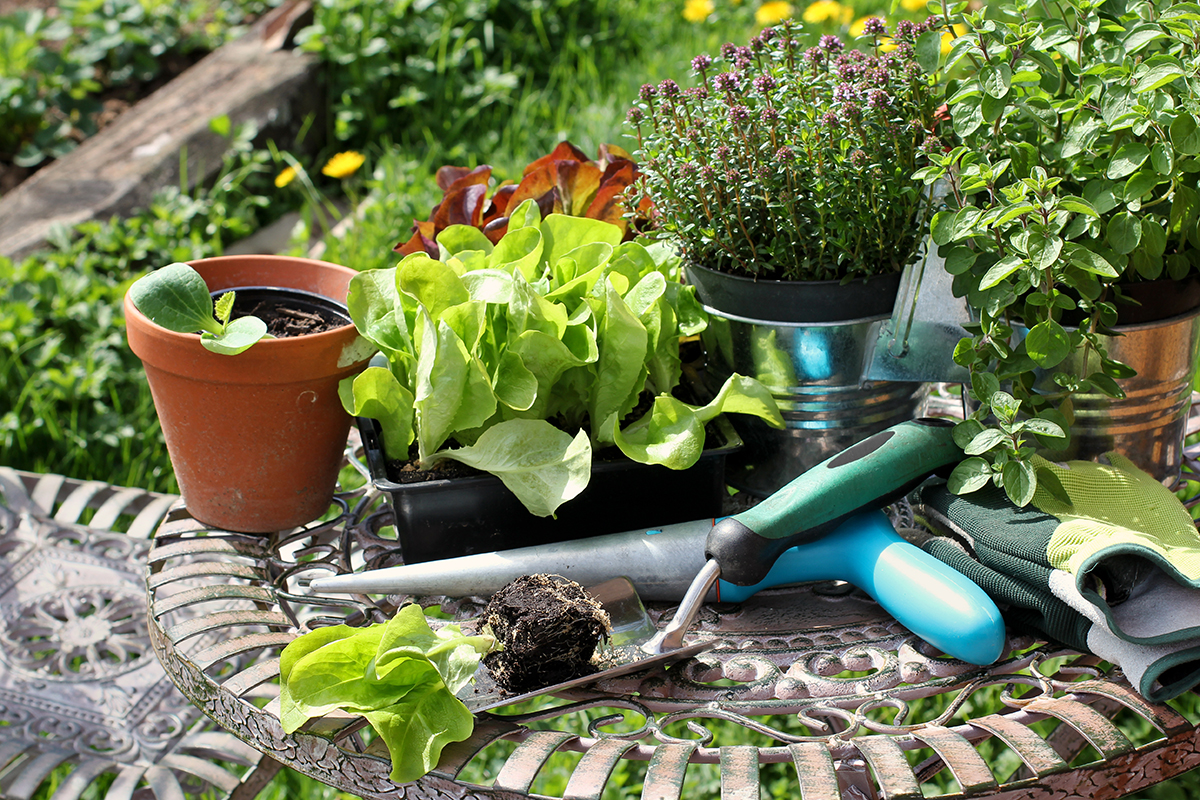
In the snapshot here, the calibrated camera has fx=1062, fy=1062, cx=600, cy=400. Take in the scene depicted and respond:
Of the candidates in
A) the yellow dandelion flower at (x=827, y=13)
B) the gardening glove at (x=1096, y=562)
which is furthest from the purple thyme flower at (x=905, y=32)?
the yellow dandelion flower at (x=827, y=13)

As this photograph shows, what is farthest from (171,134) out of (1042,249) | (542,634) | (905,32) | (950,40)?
(1042,249)

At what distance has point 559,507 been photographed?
110cm

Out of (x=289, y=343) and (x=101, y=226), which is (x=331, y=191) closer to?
(x=101, y=226)

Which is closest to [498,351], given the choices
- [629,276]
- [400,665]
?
[629,276]

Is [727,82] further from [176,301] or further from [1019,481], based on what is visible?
[176,301]

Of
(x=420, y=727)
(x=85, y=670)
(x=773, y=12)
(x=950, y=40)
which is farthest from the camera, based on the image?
(x=773, y=12)

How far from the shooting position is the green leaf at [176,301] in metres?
1.09

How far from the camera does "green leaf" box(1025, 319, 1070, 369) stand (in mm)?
945

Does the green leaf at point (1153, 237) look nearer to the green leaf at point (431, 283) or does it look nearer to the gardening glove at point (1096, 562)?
the gardening glove at point (1096, 562)

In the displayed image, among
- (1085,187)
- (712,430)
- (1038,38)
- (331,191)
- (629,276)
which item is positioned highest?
(1038,38)

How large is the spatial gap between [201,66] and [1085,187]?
117 inches

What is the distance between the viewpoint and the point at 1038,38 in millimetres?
990

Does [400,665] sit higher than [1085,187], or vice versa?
[1085,187]

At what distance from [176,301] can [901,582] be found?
2.53 ft
